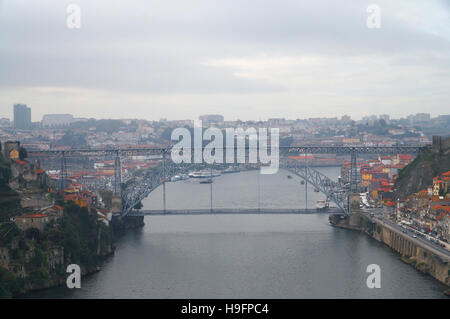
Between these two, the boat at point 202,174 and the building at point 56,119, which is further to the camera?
the building at point 56,119

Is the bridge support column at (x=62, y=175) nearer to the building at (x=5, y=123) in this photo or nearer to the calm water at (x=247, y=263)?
the calm water at (x=247, y=263)

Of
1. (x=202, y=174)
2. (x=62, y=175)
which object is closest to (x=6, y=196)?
(x=62, y=175)

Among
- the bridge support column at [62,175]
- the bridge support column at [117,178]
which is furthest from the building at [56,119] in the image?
the bridge support column at [117,178]

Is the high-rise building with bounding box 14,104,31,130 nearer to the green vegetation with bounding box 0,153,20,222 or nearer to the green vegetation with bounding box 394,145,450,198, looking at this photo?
the green vegetation with bounding box 0,153,20,222

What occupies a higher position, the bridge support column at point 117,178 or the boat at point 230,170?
the bridge support column at point 117,178

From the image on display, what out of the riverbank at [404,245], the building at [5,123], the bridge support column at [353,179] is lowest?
the riverbank at [404,245]

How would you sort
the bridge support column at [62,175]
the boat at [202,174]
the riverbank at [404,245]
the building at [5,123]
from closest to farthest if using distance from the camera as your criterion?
the riverbank at [404,245] → the bridge support column at [62,175] → the boat at [202,174] → the building at [5,123]
